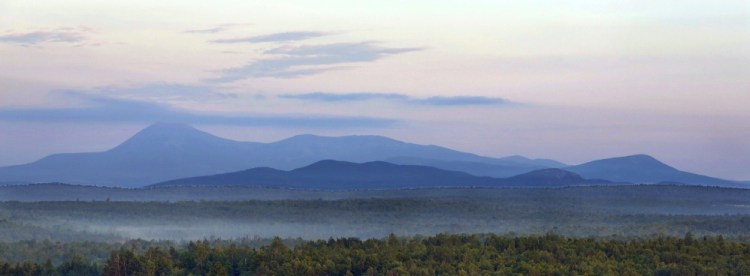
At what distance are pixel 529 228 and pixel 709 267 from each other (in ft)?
59.8

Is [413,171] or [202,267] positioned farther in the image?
[413,171]

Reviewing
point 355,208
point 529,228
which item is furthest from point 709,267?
point 355,208

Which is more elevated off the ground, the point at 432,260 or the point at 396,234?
the point at 396,234

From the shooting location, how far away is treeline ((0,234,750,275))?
846 inches

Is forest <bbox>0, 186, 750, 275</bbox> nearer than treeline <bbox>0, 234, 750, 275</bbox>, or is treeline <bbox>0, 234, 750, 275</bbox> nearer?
treeline <bbox>0, 234, 750, 275</bbox>

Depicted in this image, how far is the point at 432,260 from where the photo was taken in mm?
22453

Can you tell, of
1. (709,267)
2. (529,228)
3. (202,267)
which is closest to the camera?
(709,267)

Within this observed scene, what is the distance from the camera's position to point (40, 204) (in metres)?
52.5

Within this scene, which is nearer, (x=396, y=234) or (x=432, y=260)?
(x=432, y=260)

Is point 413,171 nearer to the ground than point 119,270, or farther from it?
farther from it

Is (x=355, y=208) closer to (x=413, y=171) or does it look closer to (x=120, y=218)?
(x=120, y=218)

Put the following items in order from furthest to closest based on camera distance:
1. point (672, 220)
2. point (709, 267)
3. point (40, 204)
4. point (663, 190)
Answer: point (663, 190)
point (40, 204)
point (672, 220)
point (709, 267)

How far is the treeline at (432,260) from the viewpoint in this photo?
846 inches

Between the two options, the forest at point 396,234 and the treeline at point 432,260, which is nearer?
the treeline at point 432,260
